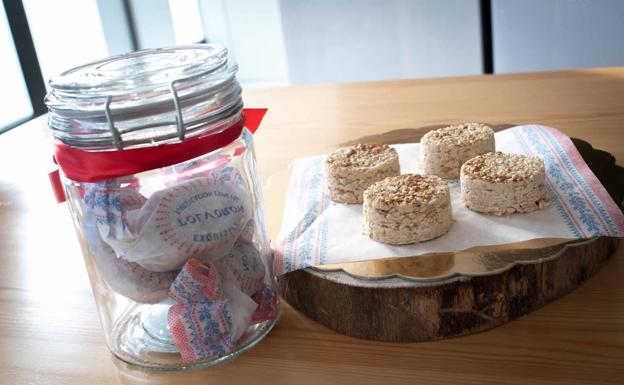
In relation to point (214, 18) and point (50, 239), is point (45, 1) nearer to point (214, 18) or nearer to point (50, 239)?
point (214, 18)

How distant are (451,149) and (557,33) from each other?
4.85ft

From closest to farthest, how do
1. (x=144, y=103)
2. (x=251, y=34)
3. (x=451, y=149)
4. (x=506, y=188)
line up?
(x=144, y=103)
(x=506, y=188)
(x=451, y=149)
(x=251, y=34)

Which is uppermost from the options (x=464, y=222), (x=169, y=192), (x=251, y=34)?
(x=169, y=192)

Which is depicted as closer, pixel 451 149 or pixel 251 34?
pixel 451 149

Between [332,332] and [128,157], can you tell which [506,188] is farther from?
[128,157]

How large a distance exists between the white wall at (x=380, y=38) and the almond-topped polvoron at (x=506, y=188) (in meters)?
1.62

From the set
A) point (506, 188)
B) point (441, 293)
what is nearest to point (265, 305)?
point (441, 293)

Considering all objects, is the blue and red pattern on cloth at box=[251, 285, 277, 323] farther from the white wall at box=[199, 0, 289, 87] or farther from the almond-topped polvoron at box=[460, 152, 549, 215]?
the white wall at box=[199, 0, 289, 87]

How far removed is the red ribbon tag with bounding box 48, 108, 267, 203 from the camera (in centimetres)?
59

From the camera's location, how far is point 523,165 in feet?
2.84

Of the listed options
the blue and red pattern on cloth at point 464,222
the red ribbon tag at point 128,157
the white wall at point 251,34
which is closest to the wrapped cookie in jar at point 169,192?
the red ribbon tag at point 128,157

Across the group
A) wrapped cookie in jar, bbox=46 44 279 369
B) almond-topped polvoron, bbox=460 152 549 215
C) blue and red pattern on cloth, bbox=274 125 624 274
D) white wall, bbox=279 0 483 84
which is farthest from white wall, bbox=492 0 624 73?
wrapped cookie in jar, bbox=46 44 279 369

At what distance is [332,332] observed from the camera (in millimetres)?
696

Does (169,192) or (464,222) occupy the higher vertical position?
(169,192)
